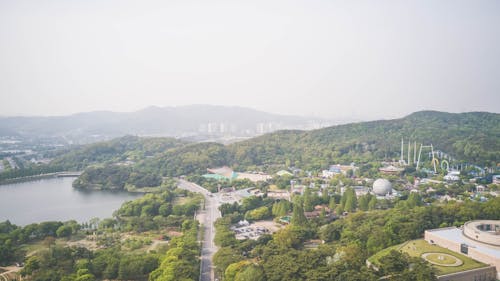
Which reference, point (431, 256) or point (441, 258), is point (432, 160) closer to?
point (431, 256)

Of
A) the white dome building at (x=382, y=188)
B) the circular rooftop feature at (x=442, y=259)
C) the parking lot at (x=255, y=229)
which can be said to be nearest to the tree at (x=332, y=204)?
the parking lot at (x=255, y=229)

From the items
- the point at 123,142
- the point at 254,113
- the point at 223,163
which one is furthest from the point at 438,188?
the point at 254,113

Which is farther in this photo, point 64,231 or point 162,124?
point 162,124

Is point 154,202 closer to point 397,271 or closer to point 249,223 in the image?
point 249,223

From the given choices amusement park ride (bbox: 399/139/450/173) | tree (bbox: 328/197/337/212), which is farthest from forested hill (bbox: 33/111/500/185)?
tree (bbox: 328/197/337/212)

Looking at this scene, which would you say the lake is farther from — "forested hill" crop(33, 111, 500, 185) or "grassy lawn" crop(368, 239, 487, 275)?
"grassy lawn" crop(368, 239, 487, 275)

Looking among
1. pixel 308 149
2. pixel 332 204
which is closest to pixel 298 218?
pixel 332 204
